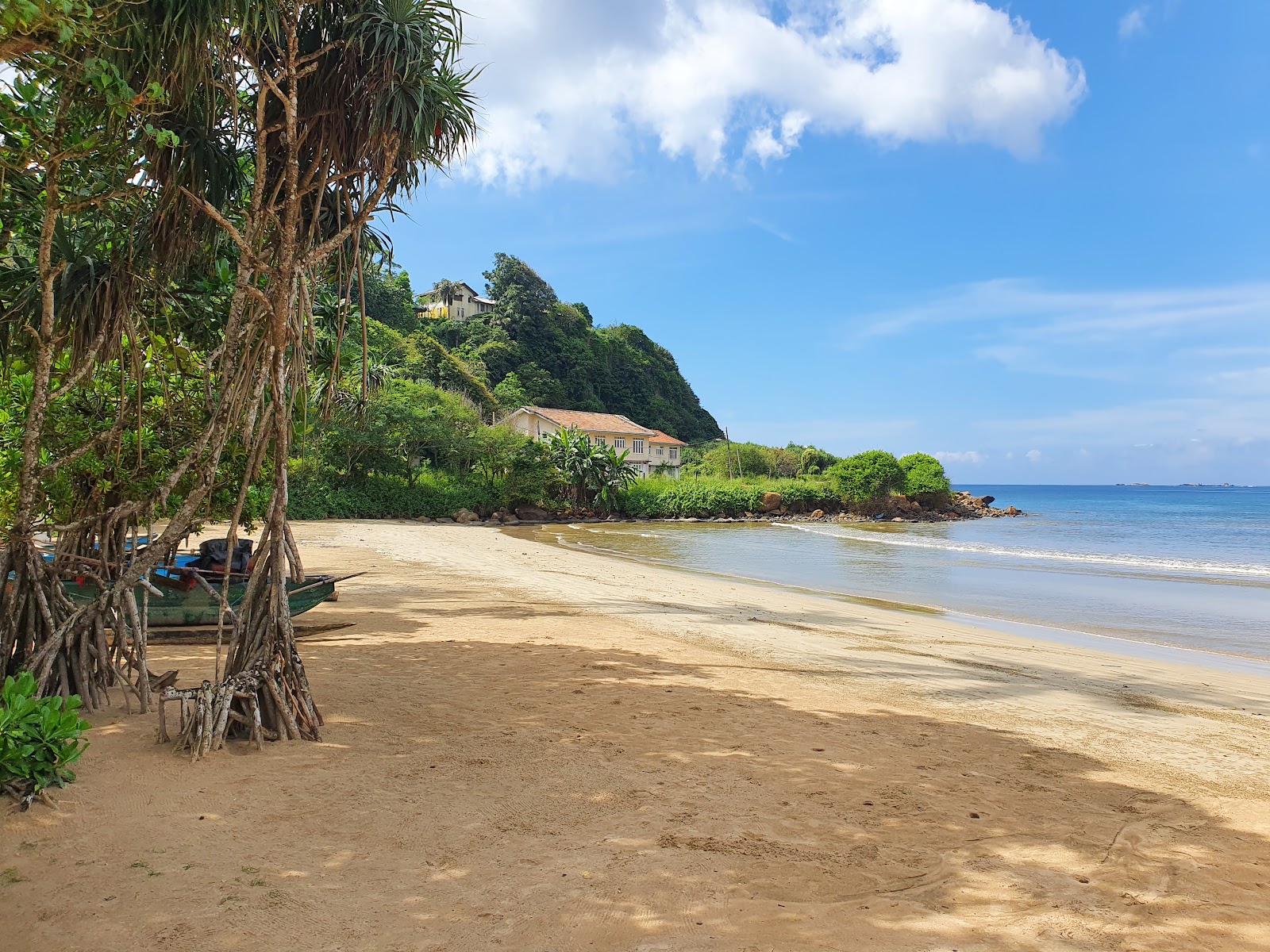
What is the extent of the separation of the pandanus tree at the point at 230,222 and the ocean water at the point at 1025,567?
14343 millimetres

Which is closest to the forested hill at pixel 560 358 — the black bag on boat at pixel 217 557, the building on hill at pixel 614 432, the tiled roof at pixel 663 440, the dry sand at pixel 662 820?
the building on hill at pixel 614 432

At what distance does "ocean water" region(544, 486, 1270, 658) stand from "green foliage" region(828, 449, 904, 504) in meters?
7.98

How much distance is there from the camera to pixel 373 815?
177 inches

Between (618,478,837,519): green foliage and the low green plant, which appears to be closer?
the low green plant

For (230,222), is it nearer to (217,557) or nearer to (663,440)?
(217,557)

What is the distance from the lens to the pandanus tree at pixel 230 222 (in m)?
5.03

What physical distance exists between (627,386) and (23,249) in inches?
2910

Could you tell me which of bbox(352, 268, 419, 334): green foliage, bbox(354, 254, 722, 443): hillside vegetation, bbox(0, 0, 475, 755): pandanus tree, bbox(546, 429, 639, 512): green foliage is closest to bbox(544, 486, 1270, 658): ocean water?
bbox(546, 429, 639, 512): green foliage

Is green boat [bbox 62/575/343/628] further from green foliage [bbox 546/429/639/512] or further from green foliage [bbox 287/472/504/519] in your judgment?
green foliage [bbox 546/429/639/512]

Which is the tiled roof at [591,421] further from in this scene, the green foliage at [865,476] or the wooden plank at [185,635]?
the wooden plank at [185,635]

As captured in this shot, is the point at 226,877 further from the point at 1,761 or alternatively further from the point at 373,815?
the point at 1,761

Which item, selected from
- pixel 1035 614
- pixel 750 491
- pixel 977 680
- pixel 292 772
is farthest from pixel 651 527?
pixel 292 772

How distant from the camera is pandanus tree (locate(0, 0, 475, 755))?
5.03 metres

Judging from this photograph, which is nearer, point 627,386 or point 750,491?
point 750,491
